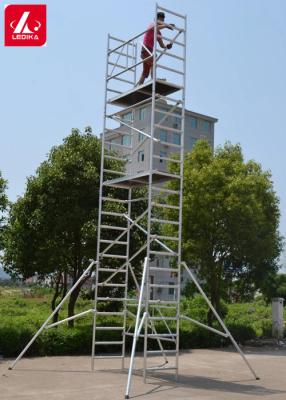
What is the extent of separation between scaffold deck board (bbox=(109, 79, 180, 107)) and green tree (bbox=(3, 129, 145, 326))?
188 inches

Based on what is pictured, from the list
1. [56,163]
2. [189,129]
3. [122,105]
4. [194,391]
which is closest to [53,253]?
[56,163]

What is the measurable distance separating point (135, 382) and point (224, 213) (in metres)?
9.46

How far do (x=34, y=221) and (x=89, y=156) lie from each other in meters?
2.54

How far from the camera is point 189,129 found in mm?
56406

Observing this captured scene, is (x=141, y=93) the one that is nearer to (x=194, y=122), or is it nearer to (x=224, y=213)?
(x=224, y=213)

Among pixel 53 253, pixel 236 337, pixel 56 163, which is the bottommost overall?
pixel 236 337

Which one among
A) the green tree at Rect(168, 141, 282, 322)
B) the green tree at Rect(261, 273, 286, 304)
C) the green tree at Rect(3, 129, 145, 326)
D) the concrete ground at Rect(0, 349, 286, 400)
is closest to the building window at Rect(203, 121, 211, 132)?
the green tree at Rect(261, 273, 286, 304)

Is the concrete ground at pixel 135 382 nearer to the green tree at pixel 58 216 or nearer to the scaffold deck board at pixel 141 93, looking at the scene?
the green tree at pixel 58 216

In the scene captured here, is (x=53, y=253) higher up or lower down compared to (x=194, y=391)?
higher up

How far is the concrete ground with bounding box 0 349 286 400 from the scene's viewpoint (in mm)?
8586

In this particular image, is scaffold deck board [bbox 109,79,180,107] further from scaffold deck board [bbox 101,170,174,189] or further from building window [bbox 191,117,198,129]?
building window [bbox 191,117,198,129]

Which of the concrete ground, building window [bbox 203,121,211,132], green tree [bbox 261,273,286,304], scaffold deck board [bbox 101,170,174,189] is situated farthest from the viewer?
building window [bbox 203,121,211,132]

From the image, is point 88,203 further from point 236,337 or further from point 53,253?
point 236,337

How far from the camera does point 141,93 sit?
1097 cm
